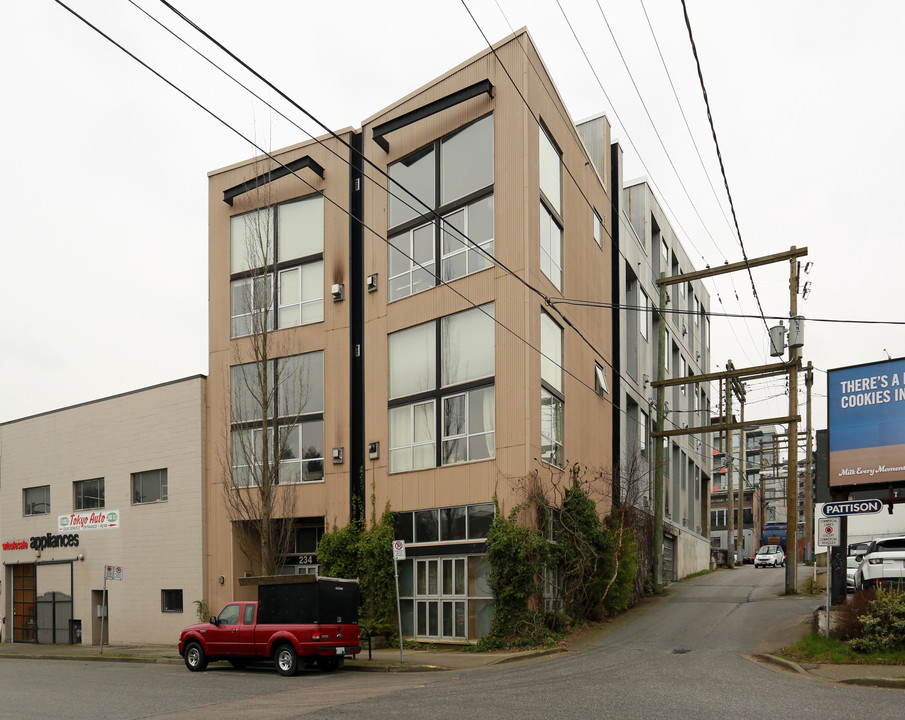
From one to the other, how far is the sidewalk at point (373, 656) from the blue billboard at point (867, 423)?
24.6ft

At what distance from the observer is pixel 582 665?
A: 58.7 feet

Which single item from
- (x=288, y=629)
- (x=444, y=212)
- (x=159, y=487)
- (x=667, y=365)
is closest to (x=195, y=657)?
(x=288, y=629)

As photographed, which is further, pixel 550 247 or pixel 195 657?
pixel 550 247

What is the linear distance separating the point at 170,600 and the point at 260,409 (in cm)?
724

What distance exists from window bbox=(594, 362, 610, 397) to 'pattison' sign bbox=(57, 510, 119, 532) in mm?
17059

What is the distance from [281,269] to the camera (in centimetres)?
2912

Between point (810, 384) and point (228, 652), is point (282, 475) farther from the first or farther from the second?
point (810, 384)

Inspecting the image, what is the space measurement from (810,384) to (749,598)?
2457 centimetres

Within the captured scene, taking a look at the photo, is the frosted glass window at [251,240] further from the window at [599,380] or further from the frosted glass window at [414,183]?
the window at [599,380]

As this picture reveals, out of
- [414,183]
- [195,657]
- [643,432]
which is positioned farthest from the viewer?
[643,432]

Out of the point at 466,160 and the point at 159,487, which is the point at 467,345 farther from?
the point at 159,487

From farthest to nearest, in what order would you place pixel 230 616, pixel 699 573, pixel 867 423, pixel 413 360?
pixel 699 573
pixel 413 360
pixel 230 616
pixel 867 423

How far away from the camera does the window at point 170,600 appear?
29656mm

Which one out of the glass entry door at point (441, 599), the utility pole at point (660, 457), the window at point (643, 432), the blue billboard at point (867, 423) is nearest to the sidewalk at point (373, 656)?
the glass entry door at point (441, 599)
